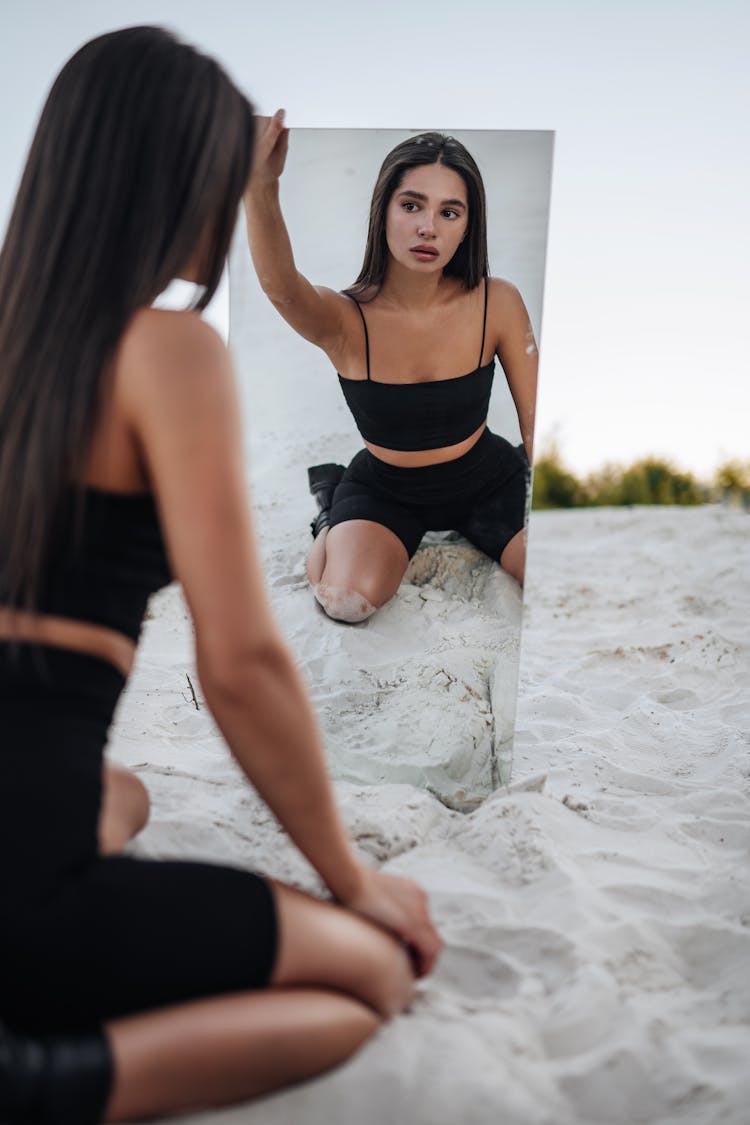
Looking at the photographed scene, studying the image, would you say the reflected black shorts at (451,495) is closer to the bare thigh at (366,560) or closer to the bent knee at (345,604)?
the bare thigh at (366,560)

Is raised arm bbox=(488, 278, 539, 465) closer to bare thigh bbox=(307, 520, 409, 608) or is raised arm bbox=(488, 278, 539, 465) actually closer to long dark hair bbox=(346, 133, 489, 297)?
long dark hair bbox=(346, 133, 489, 297)

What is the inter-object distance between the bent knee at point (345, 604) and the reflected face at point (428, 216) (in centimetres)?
80

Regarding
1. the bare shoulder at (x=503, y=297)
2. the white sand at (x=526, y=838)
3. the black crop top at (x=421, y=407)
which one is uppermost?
the bare shoulder at (x=503, y=297)

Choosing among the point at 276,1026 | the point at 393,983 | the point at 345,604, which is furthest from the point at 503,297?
the point at 276,1026

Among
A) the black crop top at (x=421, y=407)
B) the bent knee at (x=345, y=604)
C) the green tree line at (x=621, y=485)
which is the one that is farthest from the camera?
the green tree line at (x=621, y=485)

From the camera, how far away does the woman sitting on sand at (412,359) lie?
2184 millimetres

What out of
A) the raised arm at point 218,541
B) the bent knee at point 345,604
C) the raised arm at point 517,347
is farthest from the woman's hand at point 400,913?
the raised arm at point 517,347

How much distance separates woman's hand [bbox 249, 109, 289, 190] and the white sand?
2.66 ft

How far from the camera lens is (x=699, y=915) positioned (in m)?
1.75

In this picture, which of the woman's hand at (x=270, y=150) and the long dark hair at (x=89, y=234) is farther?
the woman's hand at (x=270, y=150)

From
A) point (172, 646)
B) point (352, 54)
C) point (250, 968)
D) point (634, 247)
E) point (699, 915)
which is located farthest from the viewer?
point (634, 247)

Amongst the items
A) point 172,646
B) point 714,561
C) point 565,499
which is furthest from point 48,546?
point 565,499

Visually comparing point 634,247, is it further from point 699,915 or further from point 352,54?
point 699,915

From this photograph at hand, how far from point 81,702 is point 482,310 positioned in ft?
4.71
